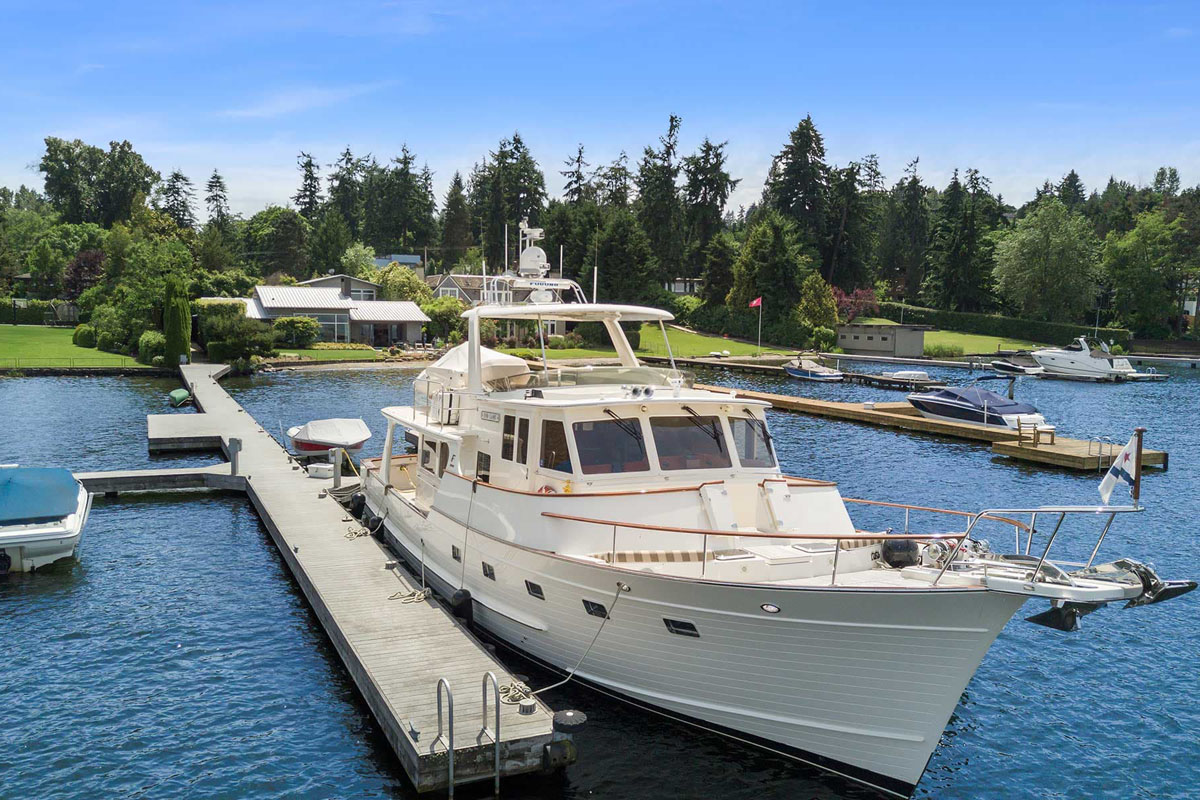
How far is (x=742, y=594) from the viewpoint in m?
10.0

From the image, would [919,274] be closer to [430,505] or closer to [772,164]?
[772,164]

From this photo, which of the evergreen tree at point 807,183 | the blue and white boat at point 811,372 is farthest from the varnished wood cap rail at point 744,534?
the evergreen tree at point 807,183

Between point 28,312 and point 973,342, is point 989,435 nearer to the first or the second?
point 973,342

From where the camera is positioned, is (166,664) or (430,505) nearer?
(166,664)

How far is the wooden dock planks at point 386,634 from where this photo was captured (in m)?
10.3

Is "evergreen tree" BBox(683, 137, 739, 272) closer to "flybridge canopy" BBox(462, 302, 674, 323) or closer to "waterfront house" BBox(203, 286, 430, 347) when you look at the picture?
"waterfront house" BBox(203, 286, 430, 347)

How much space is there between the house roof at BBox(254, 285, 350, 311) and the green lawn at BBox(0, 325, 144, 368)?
13504mm

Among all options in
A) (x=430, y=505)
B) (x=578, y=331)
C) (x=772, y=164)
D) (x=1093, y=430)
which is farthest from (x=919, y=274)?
(x=430, y=505)

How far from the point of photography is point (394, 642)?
1312cm

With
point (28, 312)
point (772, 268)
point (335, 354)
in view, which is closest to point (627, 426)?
point (335, 354)

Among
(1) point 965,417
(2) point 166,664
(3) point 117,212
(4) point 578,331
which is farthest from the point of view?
(3) point 117,212

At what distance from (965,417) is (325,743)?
36.0 m

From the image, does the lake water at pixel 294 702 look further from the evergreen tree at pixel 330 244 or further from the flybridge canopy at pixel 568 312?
the evergreen tree at pixel 330 244

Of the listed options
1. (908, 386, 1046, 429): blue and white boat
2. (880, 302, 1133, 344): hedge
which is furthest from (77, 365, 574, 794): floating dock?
(880, 302, 1133, 344): hedge
